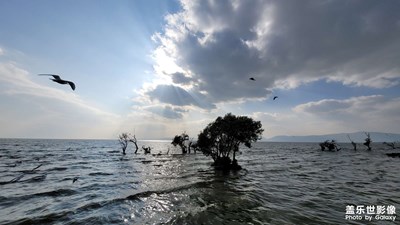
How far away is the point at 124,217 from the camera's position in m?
17.2

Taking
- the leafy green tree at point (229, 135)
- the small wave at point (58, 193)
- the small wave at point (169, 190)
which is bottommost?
the small wave at point (58, 193)

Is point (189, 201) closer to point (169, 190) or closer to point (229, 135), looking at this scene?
point (169, 190)

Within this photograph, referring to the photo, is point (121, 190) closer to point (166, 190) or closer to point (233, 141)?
point (166, 190)

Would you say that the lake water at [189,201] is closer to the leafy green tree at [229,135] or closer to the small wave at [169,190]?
the small wave at [169,190]

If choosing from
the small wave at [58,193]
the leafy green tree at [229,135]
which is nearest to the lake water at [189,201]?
the small wave at [58,193]

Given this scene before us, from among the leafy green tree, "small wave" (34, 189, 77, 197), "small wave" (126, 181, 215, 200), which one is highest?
the leafy green tree

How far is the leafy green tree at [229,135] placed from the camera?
140 ft

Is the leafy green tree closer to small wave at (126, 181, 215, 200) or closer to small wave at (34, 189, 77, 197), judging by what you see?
small wave at (126, 181, 215, 200)

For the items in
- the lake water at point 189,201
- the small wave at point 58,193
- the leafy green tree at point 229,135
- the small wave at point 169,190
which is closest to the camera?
the lake water at point 189,201

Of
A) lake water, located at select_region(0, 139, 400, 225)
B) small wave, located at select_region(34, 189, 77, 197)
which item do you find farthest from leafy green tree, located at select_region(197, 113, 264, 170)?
small wave, located at select_region(34, 189, 77, 197)

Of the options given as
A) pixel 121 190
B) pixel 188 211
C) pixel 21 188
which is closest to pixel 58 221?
pixel 188 211

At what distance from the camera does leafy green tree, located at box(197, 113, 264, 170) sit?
140 feet

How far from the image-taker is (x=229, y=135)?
43.2m

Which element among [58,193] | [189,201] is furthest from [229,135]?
[58,193]
